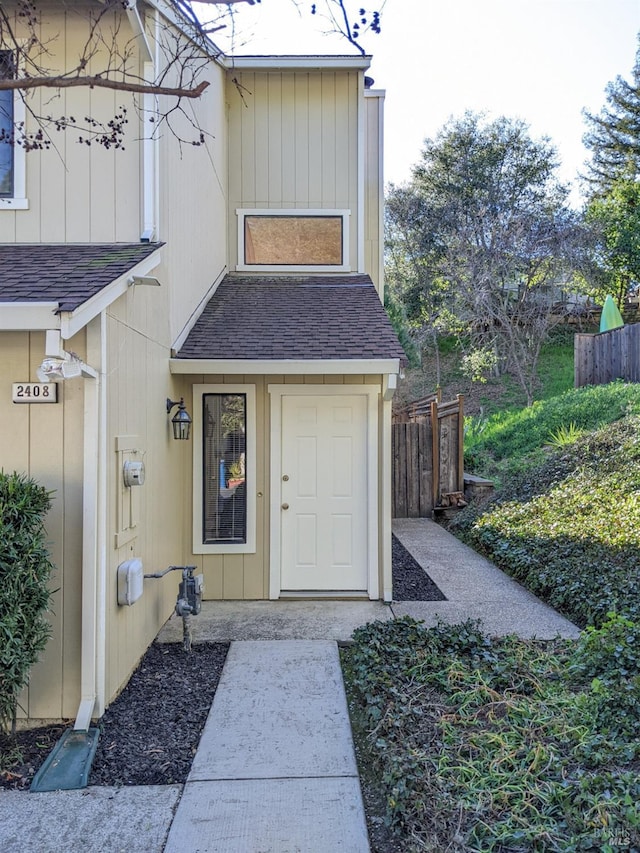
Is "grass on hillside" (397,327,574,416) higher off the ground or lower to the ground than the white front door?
higher

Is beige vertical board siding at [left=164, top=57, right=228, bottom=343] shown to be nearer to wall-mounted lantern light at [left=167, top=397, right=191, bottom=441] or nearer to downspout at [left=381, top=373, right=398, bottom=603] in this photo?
wall-mounted lantern light at [left=167, top=397, right=191, bottom=441]

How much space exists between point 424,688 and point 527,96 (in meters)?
20.0

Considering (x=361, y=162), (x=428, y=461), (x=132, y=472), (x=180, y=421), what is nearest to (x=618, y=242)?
(x=428, y=461)

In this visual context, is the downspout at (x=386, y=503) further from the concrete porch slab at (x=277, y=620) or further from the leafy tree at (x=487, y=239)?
the leafy tree at (x=487, y=239)

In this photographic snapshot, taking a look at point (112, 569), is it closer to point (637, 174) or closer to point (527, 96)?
point (527, 96)

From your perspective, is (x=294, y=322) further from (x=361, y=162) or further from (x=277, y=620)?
(x=277, y=620)

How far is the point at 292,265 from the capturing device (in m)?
7.94

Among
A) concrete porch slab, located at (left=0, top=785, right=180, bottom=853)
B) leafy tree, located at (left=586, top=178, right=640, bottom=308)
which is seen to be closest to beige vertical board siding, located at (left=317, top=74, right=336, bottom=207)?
concrete porch slab, located at (left=0, top=785, right=180, bottom=853)

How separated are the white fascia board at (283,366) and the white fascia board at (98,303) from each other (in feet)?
4.44

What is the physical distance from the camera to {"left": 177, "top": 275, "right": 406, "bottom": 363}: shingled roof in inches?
229

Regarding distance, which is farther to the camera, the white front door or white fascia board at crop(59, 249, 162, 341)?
the white front door

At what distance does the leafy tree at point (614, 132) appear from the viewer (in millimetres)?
23828

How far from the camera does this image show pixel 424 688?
3.84 m

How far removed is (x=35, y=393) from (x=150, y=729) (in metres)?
2.25
